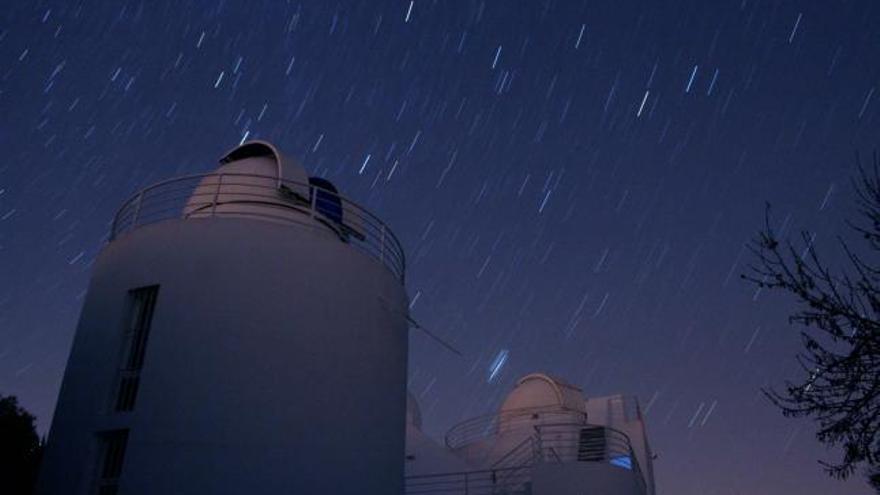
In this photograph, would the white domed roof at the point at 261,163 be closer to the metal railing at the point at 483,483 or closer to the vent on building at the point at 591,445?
the metal railing at the point at 483,483

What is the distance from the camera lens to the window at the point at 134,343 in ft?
31.1

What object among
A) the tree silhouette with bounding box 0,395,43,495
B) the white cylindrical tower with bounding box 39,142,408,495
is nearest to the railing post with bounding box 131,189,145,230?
the white cylindrical tower with bounding box 39,142,408,495

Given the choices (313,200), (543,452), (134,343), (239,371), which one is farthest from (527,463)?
(134,343)

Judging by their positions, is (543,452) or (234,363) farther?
(543,452)

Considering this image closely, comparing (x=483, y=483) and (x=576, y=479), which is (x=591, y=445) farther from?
(x=576, y=479)

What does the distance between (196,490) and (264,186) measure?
5.17m

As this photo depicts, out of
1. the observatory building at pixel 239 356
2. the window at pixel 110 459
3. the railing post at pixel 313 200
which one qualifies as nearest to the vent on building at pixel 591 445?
the observatory building at pixel 239 356

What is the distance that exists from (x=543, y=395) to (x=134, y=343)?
671 inches

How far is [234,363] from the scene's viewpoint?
909 cm

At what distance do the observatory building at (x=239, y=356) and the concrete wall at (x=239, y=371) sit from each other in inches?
0.8

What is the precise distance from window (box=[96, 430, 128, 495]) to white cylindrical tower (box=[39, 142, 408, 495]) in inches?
0.8

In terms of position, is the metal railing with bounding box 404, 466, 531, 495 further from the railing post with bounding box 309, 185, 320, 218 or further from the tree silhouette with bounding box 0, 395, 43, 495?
the tree silhouette with bounding box 0, 395, 43, 495

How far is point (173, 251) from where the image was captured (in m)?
9.99

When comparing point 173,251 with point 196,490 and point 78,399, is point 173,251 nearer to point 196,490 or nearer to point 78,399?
point 78,399
